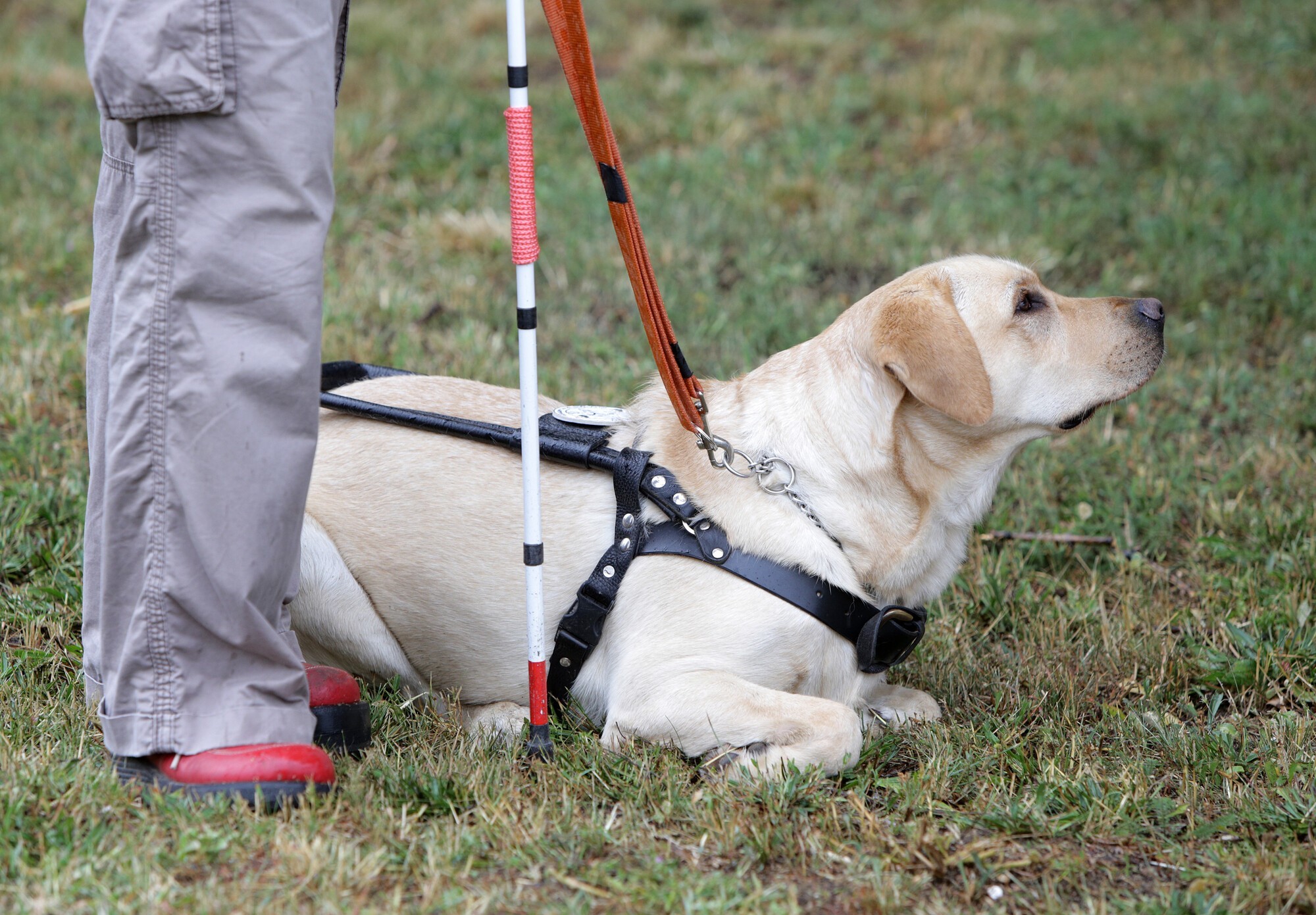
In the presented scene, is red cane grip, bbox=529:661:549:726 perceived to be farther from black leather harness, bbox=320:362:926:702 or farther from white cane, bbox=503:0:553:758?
black leather harness, bbox=320:362:926:702

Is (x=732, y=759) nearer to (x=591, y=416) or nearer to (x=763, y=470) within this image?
(x=763, y=470)

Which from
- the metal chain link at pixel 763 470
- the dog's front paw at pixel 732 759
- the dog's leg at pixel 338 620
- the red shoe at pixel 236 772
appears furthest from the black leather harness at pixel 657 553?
the red shoe at pixel 236 772

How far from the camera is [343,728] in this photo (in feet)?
9.72

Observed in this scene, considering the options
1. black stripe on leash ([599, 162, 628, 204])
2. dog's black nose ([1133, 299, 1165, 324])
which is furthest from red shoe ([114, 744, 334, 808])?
dog's black nose ([1133, 299, 1165, 324])

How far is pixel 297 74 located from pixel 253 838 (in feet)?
5.01

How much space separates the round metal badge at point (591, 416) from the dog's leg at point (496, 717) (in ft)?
2.68

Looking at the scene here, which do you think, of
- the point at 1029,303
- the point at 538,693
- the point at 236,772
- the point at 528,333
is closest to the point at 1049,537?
the point at 1029,303

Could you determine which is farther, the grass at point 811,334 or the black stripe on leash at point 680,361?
the black stripe on leash at point 680,361

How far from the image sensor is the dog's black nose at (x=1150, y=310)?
351 centimetres

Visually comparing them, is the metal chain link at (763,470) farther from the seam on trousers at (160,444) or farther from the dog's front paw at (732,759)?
the seam on trousers at (160,444)

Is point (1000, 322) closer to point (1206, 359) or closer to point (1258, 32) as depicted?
point (1206, 359)

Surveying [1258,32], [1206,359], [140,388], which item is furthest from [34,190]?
[1258,32]

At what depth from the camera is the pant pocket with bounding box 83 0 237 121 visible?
2301 millimetres

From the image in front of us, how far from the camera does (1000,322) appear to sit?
3.37 metres
